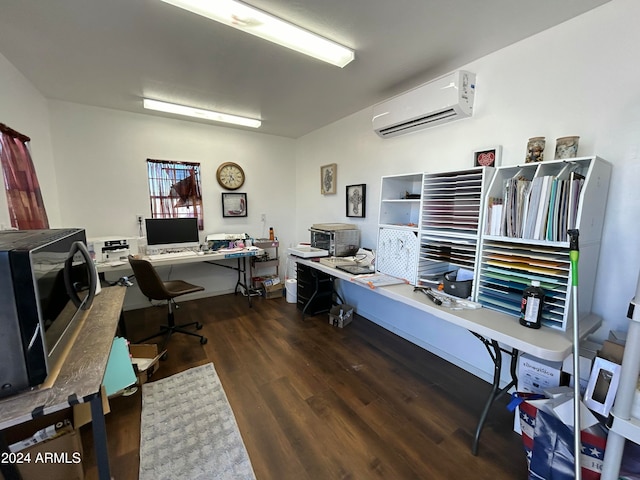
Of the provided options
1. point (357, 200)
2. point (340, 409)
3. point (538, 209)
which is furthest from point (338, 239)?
point (538, 209)

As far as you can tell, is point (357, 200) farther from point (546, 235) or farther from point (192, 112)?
point (192, 112)

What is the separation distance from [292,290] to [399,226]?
1.95m

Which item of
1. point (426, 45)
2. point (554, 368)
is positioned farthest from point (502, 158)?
point (554, 368)

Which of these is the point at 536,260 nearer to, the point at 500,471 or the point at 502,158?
the point at 502,158

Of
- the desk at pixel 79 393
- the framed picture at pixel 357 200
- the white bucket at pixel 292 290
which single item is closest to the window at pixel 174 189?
the white bucket at pixel 292 290

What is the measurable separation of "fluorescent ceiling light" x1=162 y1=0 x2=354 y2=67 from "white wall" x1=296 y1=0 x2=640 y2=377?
1.09 metres

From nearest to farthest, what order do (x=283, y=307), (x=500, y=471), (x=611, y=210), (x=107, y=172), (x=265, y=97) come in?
(x=500, y=471)
(x=611, y=210)
(x=265, y=97)
(x=107, y=172)
(x=283, y=307)

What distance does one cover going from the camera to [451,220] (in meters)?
1.93

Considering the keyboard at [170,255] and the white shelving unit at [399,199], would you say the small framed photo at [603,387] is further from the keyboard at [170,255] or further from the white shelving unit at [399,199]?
the keyboard at [170,255]

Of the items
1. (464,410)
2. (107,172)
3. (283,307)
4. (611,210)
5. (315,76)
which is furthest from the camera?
(283,307)

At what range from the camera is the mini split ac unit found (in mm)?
1965

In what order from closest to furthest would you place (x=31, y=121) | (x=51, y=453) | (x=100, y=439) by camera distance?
(x=100, y=439) < (x=51, y=453) < (x=31, y=121)

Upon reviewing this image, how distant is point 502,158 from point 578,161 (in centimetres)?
59

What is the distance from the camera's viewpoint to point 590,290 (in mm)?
1552
